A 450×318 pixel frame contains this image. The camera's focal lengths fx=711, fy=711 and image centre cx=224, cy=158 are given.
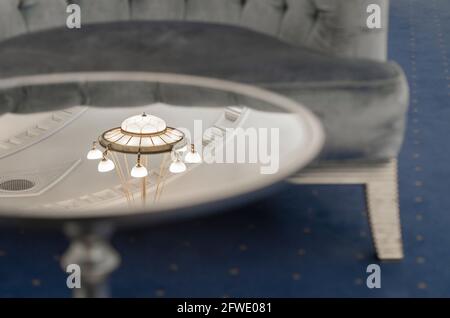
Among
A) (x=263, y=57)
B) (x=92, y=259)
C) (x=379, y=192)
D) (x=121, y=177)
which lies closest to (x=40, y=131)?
(x=121, y=177)

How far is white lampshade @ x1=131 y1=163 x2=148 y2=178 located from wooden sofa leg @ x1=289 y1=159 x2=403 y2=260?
64 cm

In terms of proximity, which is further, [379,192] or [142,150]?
[379,192]

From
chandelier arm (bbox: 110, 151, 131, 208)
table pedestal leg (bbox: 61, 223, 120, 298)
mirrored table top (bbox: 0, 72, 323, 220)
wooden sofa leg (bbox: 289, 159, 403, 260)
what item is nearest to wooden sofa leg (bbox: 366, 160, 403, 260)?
wooden sofa leg (bbox: 289, 159, 403, 260)

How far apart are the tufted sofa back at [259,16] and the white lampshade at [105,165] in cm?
102

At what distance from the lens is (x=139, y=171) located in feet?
4.59

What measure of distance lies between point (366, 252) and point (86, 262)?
99 centimetres

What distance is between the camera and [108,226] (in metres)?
1.02

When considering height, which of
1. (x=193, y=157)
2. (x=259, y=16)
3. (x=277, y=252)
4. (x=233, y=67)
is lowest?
(x=277, y=252)

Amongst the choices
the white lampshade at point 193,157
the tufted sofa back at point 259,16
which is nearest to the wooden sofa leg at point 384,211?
the tufted sofa back at point 259,16

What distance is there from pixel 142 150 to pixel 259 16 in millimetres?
1199

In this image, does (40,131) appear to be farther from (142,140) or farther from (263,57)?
(263,57)

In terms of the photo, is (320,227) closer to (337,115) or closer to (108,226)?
(337,115)

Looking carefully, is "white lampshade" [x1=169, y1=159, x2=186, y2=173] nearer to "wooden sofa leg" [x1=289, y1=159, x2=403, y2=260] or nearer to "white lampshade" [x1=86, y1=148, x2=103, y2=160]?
"white lampshade" [x1=86, y1=148, x2=103, y2=160]

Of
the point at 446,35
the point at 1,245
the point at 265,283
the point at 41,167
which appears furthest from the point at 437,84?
the point at 41,167
